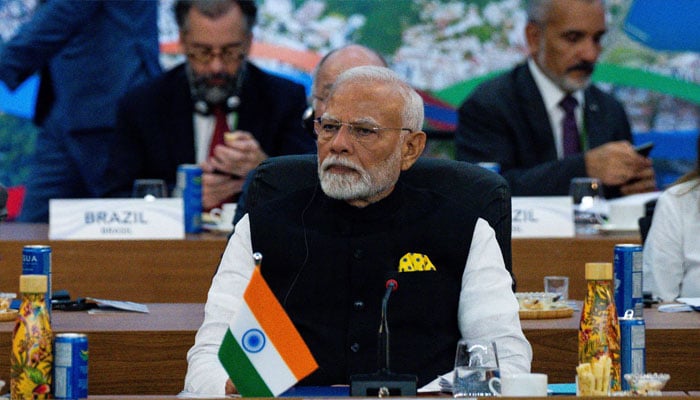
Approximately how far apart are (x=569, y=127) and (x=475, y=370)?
335 cm

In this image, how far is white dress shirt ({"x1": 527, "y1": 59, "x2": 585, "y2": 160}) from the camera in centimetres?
590

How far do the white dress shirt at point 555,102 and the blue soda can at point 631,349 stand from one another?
2.96m

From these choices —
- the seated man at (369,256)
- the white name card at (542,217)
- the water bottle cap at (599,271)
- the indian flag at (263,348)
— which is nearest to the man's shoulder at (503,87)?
the white name card at (542,217)

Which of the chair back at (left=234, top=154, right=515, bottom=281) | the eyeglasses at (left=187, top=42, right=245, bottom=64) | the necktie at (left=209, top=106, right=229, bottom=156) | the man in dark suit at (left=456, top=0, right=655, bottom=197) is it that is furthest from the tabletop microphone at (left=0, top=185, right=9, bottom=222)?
the man in dark suit at (left=456, top=0, right=655, bottom=197)

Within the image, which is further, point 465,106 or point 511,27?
point 511,27

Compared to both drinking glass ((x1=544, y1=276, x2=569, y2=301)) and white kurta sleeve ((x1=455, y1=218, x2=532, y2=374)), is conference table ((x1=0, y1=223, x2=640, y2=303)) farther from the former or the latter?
white kurta sleeve ((x1=455, y1=218, x2=532, y2=374))

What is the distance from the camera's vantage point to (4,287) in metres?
4.76

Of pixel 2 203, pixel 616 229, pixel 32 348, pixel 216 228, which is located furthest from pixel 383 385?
pixel 616 229

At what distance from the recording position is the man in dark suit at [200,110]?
5.70 metres

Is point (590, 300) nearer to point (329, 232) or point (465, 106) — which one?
point (329, 232)

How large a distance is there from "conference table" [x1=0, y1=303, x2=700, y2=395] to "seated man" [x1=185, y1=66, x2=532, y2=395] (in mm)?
265

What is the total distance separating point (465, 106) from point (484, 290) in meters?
2.76

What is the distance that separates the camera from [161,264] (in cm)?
483

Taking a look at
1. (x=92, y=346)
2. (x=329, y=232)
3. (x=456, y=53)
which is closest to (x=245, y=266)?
(x=329, y=232)
